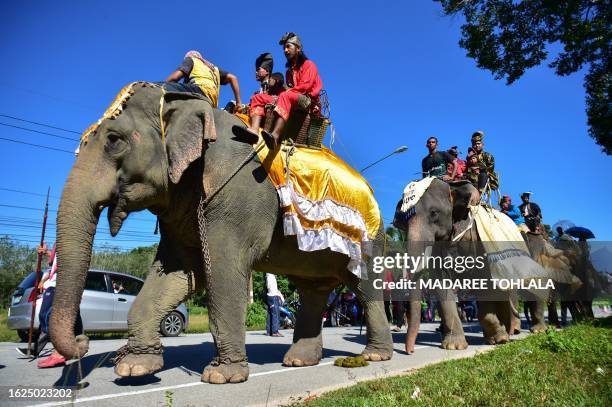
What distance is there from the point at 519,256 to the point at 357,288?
145 inches

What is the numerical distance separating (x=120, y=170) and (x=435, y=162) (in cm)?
667

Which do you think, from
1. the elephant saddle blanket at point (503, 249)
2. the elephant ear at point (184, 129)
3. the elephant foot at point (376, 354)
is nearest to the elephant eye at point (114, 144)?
the elephant ear at point (184, 129)

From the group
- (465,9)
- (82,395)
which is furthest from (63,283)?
(465,9)

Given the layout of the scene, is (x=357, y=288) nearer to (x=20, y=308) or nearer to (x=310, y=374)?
(x=310, y=374)

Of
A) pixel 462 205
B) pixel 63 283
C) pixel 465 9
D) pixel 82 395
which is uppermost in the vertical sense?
pixel 465 9

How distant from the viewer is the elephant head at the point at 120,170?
3891mm

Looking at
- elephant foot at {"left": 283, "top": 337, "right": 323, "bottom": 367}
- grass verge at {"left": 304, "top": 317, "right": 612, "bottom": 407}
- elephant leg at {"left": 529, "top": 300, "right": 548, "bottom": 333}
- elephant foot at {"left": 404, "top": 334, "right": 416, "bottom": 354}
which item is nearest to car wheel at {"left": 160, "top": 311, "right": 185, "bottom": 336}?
elephant foot at {"left": 283, "top": 337, "right": 323, "bottom": 367}

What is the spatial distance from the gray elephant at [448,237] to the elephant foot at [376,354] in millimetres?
796

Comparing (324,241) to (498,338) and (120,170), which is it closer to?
(120,170)

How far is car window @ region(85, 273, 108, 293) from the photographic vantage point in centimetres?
1242

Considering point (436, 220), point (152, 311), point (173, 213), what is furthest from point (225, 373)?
point (436, 220)

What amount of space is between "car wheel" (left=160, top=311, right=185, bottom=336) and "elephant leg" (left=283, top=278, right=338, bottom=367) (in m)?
7.27

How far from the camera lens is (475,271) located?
848cm

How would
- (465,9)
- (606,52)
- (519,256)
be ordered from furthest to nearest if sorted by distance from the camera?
1. (465,9)
2. (606,52)
3. (519,256)
